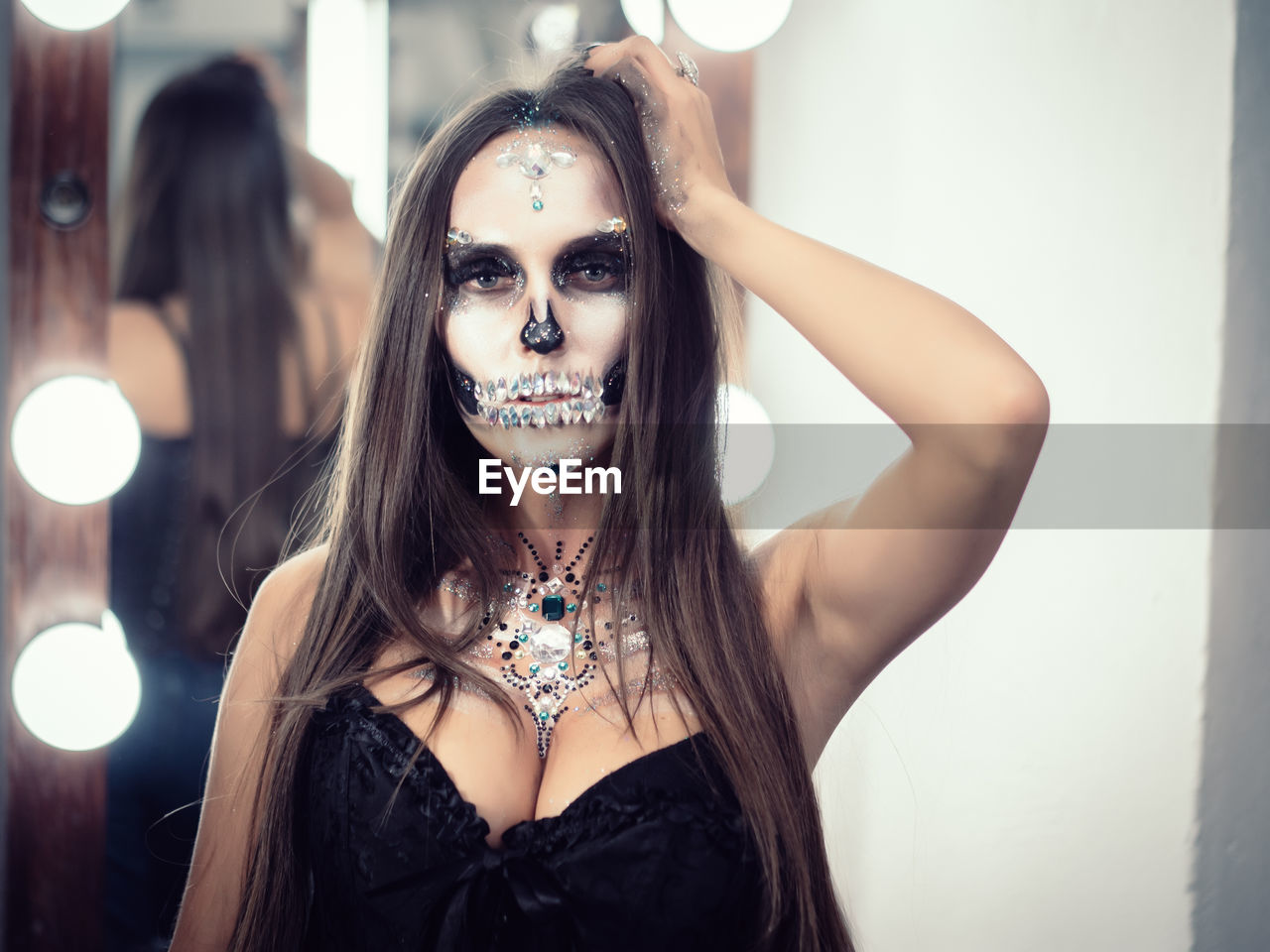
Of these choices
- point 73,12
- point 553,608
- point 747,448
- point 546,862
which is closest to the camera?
point 546,862

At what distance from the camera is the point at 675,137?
619mm

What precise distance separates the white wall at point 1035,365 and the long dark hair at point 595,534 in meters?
0.30

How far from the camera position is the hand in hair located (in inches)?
24.1

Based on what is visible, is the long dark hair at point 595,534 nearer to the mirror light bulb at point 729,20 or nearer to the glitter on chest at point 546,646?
the glitter on chest at point 546,646

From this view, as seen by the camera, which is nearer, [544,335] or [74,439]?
[544,335]

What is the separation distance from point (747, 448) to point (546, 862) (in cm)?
46

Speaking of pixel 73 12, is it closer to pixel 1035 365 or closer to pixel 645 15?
pixel 645 15

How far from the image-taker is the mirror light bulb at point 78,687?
789 mm

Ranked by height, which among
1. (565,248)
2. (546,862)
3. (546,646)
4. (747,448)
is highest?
(565,248)

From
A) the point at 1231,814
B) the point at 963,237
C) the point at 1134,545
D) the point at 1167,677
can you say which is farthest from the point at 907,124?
the point at 1231,814

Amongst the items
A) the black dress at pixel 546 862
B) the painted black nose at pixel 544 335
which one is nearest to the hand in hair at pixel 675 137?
the painted black nose at pixel 544 335

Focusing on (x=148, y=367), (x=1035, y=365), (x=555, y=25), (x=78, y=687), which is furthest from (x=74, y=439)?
(x=1035, y=365)

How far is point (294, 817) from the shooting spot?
2.09 feet

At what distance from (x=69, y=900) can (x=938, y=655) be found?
0.82 metres
